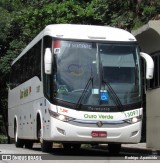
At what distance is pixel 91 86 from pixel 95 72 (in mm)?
439

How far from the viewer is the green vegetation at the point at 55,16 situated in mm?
23969

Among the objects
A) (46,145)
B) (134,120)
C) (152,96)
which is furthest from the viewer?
(152,96)

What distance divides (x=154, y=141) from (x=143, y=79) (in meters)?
5.94

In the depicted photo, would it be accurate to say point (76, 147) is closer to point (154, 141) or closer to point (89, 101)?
point (154, 141)

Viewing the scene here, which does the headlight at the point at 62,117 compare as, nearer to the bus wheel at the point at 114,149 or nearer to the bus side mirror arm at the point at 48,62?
the bus side mirror arm at the point at 48,62

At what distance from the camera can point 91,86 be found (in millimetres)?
14820

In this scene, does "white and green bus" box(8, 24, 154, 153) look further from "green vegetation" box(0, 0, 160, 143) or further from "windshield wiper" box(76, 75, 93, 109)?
"green vegetation" box(0, 0, 160, 143)

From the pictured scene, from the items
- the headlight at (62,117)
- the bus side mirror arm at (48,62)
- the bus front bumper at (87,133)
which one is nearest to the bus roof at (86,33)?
the bus side mirror arm at (48,62)

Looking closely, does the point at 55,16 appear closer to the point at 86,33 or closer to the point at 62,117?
the point at 86,33

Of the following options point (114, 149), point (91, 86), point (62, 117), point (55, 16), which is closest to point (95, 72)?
point (91, 86)

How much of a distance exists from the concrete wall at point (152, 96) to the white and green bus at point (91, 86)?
170 inches

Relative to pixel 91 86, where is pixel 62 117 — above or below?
below

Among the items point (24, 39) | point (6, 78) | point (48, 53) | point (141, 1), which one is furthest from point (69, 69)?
point (6, 78)

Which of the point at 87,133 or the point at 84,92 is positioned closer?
the point at 87,133
